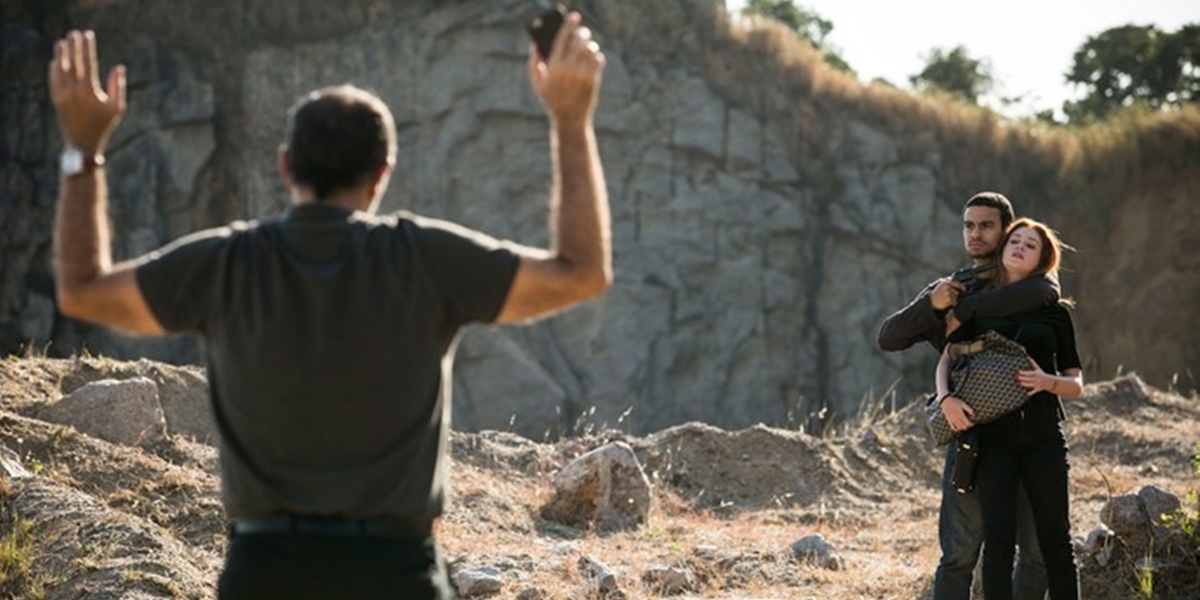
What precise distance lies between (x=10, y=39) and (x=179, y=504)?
58.8ft

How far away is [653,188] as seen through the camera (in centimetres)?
2494

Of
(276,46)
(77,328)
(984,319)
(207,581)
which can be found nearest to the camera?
(984,319)

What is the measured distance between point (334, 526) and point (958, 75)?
35.7 m

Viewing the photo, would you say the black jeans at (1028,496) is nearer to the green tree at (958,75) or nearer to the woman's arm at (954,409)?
the woman's arm at (954,409)

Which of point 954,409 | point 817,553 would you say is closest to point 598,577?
point 817,553

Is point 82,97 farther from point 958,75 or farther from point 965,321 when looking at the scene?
point 958,75

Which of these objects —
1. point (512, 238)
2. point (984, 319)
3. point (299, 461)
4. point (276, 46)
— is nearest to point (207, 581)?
point (984, 319)

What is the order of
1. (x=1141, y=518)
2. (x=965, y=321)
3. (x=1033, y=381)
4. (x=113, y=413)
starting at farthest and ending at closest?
(x=113, y=413), (x=1141, y=518), (x=965, y=321), (x=1033, y=381)

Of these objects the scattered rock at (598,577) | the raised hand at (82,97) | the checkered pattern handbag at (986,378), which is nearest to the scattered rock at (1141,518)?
the checkered pattern handbag at (986,378)

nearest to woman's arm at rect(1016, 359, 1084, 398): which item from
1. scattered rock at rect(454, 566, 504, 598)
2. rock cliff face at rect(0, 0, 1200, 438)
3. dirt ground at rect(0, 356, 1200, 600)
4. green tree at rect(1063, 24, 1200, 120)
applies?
dirt ground at rect(0, 356, 1200, 600)

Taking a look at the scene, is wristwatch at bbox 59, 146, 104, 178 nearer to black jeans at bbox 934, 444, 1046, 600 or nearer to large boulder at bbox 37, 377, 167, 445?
black jeans at bbox 934, 444, 1046, 600

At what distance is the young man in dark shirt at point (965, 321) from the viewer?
6.59 meters

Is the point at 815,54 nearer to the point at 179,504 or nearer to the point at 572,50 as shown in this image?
the point at 179,504

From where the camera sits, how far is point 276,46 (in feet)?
83.3
